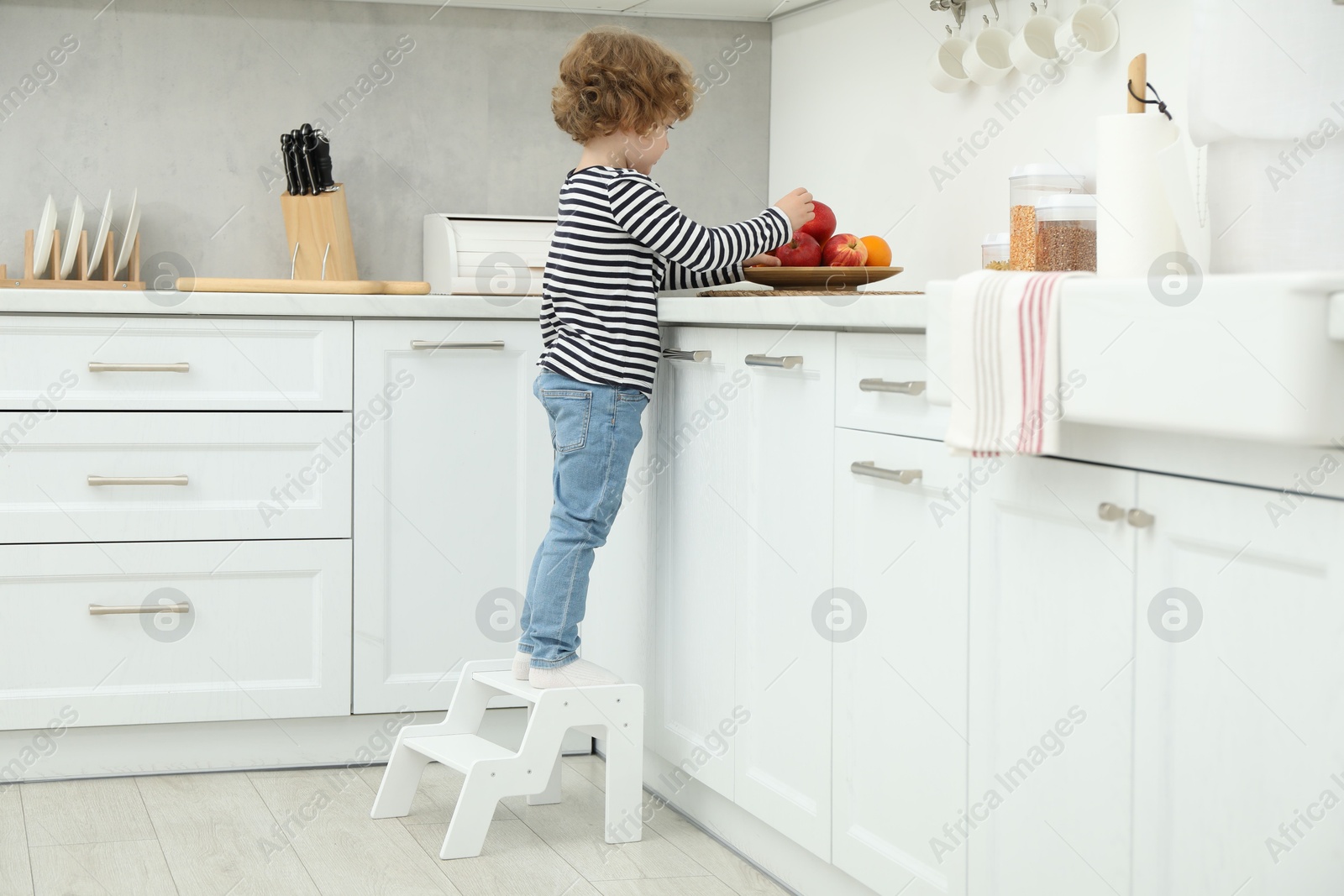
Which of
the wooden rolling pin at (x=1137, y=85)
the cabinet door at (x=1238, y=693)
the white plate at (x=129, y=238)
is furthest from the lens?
the white plate at (x=129, y=238)

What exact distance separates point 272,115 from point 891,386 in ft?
5.56

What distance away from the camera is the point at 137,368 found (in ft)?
7.16

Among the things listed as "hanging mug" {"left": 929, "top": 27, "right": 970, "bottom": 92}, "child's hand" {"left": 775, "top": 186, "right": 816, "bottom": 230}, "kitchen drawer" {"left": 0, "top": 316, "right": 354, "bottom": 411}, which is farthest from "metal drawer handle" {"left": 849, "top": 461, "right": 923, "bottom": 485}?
"kitchen drawer" {"left": 0, "top": 316, "right": 354, "bottom": 411}

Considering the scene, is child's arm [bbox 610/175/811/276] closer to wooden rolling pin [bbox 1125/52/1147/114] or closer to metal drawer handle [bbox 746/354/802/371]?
metal drawer handle [bbox 746/354/802/371]

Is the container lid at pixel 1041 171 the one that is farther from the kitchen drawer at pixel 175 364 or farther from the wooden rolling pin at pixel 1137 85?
the kitchen drawer at pixel 175 364

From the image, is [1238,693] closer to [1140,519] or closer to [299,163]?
[1140,519]

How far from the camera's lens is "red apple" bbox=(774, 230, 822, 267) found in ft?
6.75

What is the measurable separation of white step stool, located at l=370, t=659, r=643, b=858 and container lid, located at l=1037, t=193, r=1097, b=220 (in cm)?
92

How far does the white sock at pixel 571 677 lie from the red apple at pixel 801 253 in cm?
69

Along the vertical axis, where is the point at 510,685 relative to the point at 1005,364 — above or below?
below

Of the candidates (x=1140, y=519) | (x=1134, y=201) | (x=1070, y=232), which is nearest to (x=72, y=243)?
(x=1070, y=232)

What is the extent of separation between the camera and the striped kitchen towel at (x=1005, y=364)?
1.16m

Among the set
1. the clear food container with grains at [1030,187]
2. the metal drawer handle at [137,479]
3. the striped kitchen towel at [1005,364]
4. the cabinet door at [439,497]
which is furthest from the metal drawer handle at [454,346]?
the striped kitchen towel at [1005,364]

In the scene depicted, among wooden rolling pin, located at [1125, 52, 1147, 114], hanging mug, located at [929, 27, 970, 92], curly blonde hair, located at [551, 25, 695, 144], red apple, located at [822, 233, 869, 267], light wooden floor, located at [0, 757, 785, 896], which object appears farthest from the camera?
hanging mug, located at [929, 27, 970, 92]
